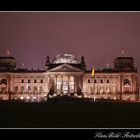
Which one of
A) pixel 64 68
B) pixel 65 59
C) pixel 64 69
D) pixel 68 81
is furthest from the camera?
pixel 65 59

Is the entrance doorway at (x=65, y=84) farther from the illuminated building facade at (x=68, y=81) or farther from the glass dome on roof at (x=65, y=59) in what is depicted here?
the glass dome on roof at (x=65, y=59)

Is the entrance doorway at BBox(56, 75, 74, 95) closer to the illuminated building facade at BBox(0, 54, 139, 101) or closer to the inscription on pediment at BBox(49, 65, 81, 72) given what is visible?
the illuminated building facade at BBox(0, 54, 139, 101)

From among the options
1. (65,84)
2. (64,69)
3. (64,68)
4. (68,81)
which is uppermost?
(64,68)

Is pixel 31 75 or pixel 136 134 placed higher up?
pixel 31 75

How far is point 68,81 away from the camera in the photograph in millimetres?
140000

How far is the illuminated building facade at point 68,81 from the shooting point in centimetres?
13850

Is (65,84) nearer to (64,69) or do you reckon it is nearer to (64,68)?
(64,69)

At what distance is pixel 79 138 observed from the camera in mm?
21672

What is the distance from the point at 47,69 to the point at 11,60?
14.4m

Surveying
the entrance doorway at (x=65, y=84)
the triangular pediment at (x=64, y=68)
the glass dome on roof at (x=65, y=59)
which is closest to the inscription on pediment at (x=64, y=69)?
the triangular pediment at (x=64, y=68)

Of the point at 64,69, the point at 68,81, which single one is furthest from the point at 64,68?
the point at 68,81
